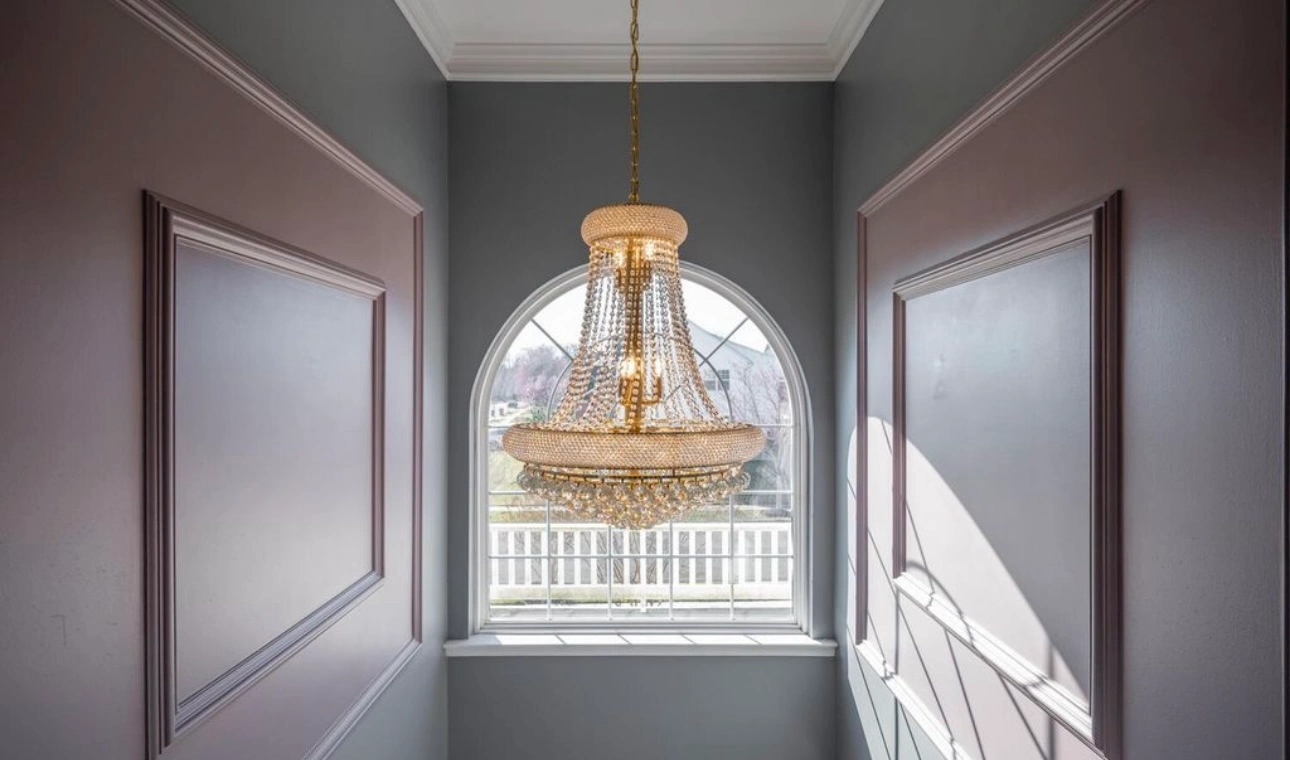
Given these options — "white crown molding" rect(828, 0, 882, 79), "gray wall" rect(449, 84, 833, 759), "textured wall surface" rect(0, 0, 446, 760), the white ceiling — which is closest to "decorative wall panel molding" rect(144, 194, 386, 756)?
"textured wall surface" rect(0, 0, 446, 760)

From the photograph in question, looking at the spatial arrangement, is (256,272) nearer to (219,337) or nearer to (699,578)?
(219,337)

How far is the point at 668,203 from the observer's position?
2.63 metres

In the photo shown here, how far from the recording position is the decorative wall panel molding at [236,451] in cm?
108

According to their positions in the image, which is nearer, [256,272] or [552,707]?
[256,272]

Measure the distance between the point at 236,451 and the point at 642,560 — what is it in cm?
180

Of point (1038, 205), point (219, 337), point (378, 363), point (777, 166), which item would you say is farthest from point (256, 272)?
point (777, 166)

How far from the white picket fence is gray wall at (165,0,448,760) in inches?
12.7

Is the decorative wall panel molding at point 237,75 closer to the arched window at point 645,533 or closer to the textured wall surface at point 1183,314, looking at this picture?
the arched window at point 645,533

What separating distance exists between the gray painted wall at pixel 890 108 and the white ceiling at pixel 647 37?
0.18 m

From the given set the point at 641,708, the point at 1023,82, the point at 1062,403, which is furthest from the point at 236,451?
the point at 641,708

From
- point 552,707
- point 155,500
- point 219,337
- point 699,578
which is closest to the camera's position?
point 155,500

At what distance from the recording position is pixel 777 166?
2621mm

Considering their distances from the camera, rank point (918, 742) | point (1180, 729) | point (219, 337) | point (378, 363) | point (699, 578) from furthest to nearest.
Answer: point (699, 578) < point (378, 363) < point (918, 742) < point (219, 337) < point (1180, 729)

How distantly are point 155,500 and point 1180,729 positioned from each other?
159cm
